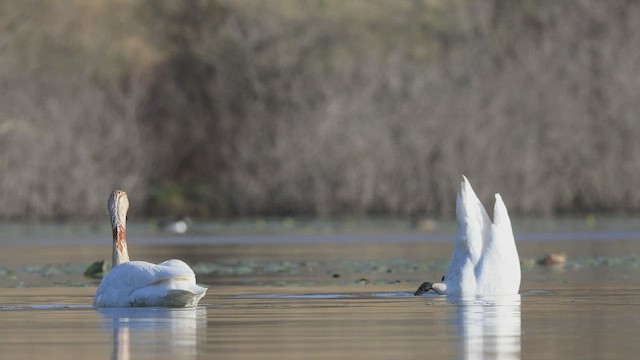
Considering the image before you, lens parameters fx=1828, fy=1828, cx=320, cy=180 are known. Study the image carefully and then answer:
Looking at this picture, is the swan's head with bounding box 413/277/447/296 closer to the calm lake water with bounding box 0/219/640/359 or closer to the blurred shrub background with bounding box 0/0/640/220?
the calm lake water with bounding box 0/219/640/359

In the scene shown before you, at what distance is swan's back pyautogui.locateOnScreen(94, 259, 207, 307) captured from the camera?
56.8 ft

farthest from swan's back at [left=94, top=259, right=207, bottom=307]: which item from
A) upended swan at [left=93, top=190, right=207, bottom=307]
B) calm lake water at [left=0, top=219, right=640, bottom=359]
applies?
calm lake water at [left=0, top=219, right=640, bottom=359]

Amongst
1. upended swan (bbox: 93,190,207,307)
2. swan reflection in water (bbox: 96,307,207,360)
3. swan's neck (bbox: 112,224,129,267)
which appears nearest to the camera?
swan reflection in water (bbox: 96,307,207,360)

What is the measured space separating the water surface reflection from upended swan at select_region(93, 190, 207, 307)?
102 inches

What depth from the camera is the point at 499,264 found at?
19.3 meters

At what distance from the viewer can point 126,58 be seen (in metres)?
62.9

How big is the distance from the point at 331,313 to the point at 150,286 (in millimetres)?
1826


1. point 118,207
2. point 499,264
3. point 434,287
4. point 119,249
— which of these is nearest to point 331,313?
point 434,287

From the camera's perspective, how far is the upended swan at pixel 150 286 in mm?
17312

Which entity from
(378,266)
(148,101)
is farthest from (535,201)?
(378,266)

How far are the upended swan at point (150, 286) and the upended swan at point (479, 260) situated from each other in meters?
2.89

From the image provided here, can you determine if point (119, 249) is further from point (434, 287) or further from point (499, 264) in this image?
point (499, 264)

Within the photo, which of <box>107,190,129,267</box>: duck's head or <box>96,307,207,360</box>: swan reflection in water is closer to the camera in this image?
<box>96,307,207,360</box>: swan reflection in water

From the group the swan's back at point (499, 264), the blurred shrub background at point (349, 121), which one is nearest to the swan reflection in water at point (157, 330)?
the swan's back at point (499, 264)
